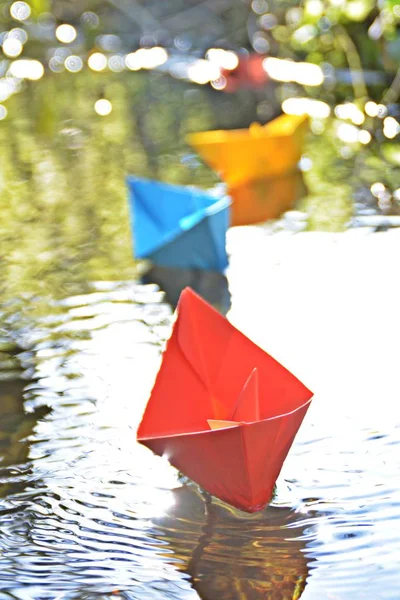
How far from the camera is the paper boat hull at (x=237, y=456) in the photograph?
1930mm

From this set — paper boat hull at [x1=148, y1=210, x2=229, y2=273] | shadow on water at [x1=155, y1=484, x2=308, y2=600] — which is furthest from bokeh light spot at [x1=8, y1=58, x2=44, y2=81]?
shadow on water at [x1=155, y1=484, x2=308, y2=600]

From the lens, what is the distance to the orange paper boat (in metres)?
4.66

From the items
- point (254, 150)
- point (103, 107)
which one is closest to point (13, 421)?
point (254, 150)

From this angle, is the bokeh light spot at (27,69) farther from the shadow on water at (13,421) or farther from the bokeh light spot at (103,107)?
the shadow on water at (13,421)

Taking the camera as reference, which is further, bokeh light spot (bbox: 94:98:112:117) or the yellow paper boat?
bokeh light spot (bbox: 94:98:112:117)

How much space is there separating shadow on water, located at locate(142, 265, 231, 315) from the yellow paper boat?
3.90 ft

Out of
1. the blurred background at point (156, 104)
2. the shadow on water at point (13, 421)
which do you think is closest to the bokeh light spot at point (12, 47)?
the blurred background at point (156, 104)

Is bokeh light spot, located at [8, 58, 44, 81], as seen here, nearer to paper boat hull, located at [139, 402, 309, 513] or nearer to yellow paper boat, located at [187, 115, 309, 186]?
yellow paper boat, located at [187, 115, 309, 186]

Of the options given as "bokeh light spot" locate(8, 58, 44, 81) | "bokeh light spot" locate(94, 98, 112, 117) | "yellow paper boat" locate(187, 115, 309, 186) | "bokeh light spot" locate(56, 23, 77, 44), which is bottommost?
"yellow paper boat" locate(187, 115, 309, 186)

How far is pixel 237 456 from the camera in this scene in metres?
1.95

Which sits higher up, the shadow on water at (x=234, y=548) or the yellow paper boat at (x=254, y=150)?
the yellow paper boat at (x=254, y=150)

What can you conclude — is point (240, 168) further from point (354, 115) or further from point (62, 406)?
point (62, 406)

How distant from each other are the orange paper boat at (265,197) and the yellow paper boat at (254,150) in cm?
5

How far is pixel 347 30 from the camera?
25.1 feet
